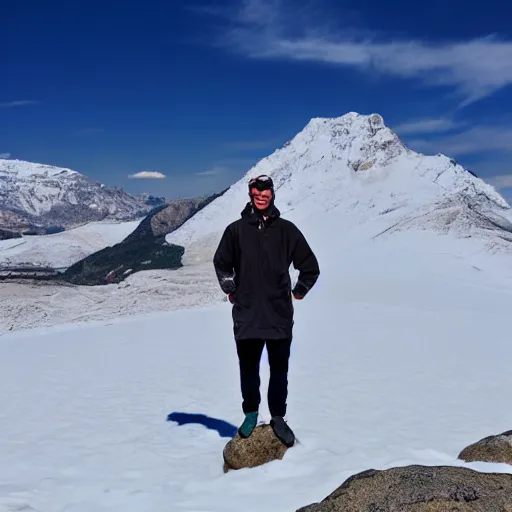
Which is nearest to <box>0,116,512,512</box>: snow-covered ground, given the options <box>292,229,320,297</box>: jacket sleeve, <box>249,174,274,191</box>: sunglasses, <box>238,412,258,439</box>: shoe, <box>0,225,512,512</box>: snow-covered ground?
<box>0,225,512,512</box>: snow-covered ground

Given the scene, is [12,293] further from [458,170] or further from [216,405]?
[458,170]

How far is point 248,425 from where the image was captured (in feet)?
21.2

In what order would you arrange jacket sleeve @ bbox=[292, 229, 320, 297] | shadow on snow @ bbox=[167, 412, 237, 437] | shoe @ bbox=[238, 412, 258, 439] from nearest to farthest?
jacket sleeve @ bbox=[292, 229, 320, 297], shoe @ bbox=[238, 412, 258, 439], shadow on snow @ bbox=[167, 412, 237, 437]

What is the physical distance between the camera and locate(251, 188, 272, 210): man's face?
19.6ft

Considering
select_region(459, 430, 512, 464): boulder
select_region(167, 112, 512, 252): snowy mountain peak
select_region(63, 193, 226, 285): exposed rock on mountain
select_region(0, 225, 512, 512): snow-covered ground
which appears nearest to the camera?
select_region(459, 430, 512, 464): boulder

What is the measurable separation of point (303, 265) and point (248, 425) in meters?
2.08

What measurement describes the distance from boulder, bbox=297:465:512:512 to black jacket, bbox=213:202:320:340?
1994 mm

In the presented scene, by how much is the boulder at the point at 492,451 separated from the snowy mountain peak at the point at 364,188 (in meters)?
42.5

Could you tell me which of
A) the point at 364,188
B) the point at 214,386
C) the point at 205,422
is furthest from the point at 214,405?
the point at 364,188

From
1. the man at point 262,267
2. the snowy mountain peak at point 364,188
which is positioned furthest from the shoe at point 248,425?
the snowy mountain peak at point 364,188

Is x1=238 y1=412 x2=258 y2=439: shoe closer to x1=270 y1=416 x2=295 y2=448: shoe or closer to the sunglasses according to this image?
x1=270 y1=416 x2=295 y2=448: shoe

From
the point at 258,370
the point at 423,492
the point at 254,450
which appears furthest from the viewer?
the point at 258,370

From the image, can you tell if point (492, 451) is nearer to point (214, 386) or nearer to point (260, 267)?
point (260, 267)

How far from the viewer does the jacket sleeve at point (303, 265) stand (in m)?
6.13
